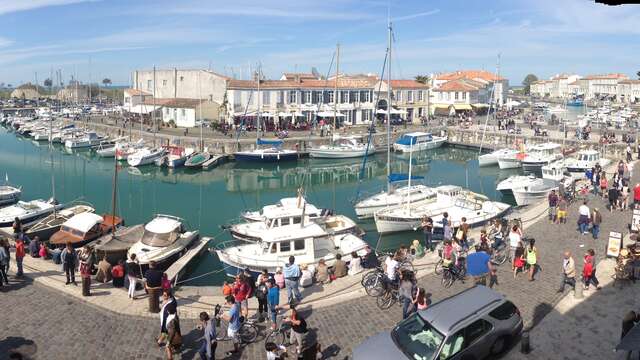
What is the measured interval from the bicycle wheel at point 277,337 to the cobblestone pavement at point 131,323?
14.9 inches

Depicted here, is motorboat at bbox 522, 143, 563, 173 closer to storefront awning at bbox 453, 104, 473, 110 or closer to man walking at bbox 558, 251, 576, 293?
man walking at bbox 558, 251, 576, 293

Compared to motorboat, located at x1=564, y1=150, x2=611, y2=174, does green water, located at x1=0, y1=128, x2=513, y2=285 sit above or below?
below

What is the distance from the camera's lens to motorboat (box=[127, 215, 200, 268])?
2169 cm

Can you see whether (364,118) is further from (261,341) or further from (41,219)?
(261,341)

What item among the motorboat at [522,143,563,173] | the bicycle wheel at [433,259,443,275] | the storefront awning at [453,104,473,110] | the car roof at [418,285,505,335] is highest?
the storefront awning at [453,104,473,110]

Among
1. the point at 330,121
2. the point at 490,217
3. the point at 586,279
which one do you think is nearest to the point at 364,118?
the point at 330,121

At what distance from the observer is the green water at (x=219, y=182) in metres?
35.1

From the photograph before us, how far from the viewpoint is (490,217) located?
89.9 ft

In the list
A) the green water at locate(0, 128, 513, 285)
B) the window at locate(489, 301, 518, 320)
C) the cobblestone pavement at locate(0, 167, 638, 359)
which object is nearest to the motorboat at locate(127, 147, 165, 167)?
the green water at locate(0, 128, 513, 285)

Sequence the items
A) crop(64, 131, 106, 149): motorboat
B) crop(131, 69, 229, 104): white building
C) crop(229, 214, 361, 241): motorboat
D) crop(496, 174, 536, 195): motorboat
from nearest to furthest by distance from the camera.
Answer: crop(229, 214, 361, 241): motorboat, crop(496, 174, 536, 195): motorboat, crop(64, 131, 106, 149): motorboat, crop(131, 69, 229, 104): white building

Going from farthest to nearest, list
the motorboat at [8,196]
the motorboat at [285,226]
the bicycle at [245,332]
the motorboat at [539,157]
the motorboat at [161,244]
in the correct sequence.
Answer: the motorboat at [539,157] → the motorboat at [8,196] → the motorboat at [161,244] → the motorboat at [285,226] → the bicycle at [245,332]

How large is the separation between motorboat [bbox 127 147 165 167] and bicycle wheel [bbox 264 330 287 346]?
1685 inches

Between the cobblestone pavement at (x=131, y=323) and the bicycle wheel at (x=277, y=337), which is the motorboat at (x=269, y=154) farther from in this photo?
the bicycle wheel at (x=277, y=337)

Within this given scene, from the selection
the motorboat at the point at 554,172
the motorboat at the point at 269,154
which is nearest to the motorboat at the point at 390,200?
the motorboat at the point at 554,172
